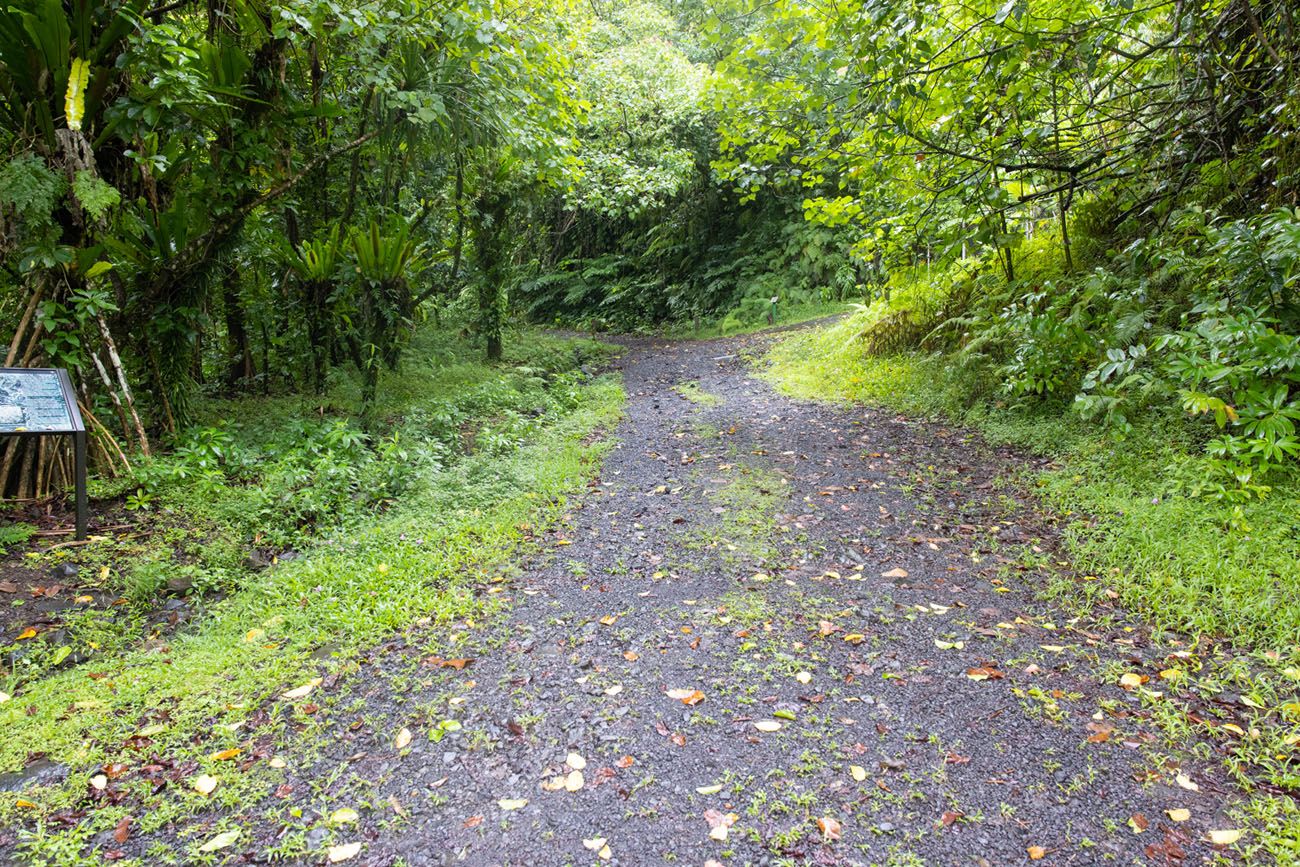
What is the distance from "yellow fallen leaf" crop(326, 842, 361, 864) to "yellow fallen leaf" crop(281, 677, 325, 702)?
964 millimetres

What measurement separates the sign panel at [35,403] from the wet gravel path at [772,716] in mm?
2681

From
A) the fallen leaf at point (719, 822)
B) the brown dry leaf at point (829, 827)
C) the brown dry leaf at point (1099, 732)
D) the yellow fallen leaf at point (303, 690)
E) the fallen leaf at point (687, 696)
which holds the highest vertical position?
the yellow fallen leaf at point (303, 690)

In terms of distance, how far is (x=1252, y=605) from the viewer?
316cm

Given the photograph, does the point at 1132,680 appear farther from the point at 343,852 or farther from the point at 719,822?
the point at 343,852

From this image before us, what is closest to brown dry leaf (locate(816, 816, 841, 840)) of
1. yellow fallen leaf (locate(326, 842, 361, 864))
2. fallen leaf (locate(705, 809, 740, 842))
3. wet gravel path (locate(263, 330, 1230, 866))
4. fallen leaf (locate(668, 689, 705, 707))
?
wet gravel path (locate(263, 330, 1230, 866))

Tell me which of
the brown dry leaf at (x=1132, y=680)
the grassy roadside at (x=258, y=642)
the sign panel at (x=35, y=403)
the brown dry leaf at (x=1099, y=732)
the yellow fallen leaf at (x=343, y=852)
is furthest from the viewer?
the sign panel at (x=35, y=403)

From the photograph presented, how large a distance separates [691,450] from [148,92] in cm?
522

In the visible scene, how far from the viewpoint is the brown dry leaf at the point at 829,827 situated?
87.7 inches

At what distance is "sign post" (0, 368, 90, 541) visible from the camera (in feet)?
13.0

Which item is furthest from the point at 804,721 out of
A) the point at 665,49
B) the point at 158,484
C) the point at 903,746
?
the point at 665,49

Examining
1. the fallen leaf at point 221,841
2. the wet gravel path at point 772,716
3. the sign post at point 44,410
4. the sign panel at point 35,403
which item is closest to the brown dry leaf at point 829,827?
the wet gravel path at point 772,716

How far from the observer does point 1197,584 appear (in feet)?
11.2

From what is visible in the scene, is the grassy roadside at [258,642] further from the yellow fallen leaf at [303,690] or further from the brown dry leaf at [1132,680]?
the brown dry leaf at [1132,680]

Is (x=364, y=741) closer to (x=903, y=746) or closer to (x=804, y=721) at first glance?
(x=804, y=721)
